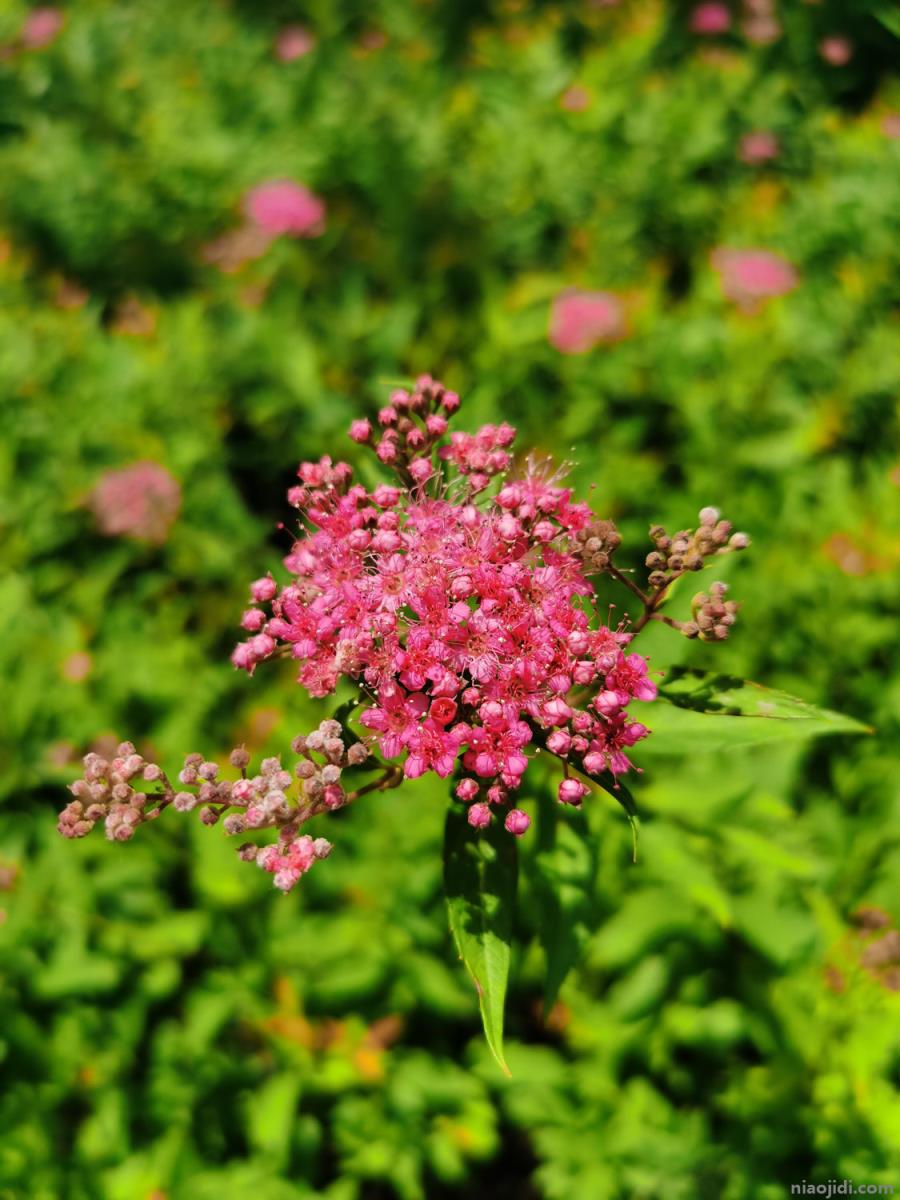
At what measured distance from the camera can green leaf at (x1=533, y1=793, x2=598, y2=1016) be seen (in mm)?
1954

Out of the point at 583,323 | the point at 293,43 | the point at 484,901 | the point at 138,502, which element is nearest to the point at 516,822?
the point at 484,901

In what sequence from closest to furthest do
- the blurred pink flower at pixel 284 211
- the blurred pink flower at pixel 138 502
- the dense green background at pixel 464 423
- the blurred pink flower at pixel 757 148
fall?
the dense green background at pixel 464 423 → the blurred pink flower at pixel 138 502 → the blurred pink flower at pixel 284 211 → the blurred pink flower at pixel 757 148

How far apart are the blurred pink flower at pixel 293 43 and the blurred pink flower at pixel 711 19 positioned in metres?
2.92

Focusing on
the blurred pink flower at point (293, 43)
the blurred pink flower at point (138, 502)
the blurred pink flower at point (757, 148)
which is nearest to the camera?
the blurred pink flower at point (138, 502)

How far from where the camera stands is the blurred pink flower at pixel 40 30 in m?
6.72

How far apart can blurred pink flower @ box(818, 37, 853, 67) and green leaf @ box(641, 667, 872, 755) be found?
5477mm

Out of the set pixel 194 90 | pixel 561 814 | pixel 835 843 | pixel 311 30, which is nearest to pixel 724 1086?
pixel 835 843

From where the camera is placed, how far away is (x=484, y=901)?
5.69 ft

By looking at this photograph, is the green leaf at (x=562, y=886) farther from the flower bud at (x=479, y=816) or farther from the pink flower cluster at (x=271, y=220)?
the pink flower cluster at (x=271, y=220)

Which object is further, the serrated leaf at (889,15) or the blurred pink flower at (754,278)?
the blurred pink flower at (754,278)

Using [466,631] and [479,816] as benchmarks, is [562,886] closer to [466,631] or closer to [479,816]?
[479,816]

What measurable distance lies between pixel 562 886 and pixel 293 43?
6988 mm

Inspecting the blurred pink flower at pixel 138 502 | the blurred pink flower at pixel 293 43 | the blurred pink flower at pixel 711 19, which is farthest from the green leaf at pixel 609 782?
the blurred pink flower at pixel 293 43

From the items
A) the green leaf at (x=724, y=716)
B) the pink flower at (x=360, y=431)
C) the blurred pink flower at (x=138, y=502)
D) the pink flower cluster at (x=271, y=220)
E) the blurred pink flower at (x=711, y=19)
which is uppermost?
the blurred pink flower at (x=711, y=19)
